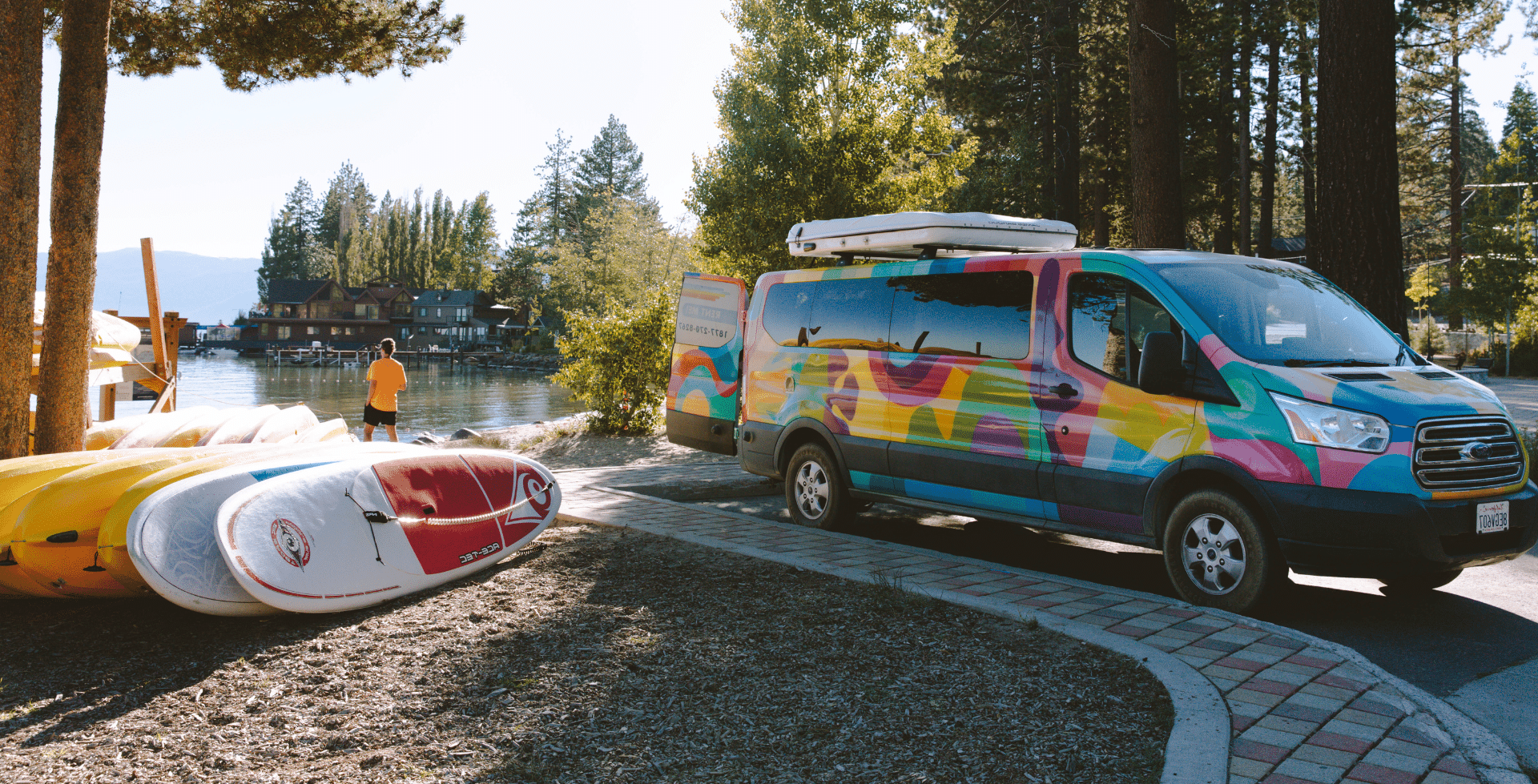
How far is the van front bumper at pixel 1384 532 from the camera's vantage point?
16.1 feet

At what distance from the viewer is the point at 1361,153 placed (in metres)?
9.02

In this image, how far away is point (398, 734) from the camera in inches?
139

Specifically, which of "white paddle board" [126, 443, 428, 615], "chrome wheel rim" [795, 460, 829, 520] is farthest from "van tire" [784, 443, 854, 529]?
"white paddle board" [126, 443, 428, 615]

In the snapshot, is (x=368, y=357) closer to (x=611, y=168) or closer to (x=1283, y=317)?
(x=611, y=168)

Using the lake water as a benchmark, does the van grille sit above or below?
above

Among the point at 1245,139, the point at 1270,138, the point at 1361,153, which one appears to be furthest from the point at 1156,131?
the point at 1270,138

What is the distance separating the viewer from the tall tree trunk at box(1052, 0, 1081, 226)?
26797mm

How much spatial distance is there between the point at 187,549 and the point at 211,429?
6.35m

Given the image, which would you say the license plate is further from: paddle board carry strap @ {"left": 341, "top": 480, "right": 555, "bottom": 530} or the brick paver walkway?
paddle board carry strap @ {"left": 341, "top": 480, "right": 555, "bottom": 530}

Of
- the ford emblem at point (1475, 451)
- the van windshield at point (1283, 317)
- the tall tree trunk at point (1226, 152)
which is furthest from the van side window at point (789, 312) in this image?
the tall tree trunk at point (1226, 152)

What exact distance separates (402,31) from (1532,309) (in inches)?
1446

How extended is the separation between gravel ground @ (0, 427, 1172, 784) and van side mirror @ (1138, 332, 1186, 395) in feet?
5.95

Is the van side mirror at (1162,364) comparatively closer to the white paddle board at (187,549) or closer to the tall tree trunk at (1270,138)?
the white paddle board at (187,549)

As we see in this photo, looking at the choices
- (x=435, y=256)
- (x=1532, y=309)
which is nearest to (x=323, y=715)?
(x=1532, y=309)
